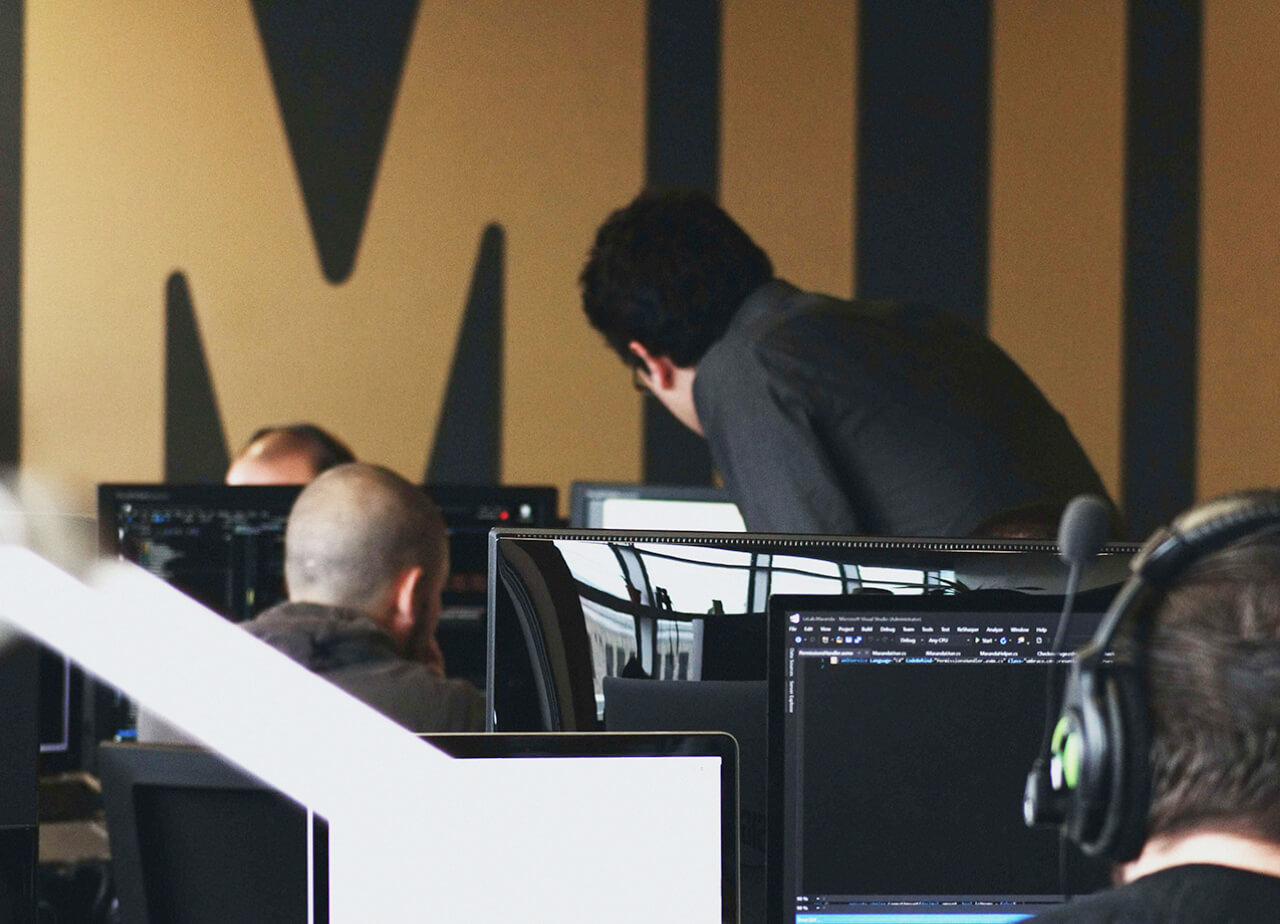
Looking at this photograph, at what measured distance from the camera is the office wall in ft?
13.4

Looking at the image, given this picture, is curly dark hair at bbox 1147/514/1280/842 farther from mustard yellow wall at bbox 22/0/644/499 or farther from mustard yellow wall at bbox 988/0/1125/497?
mustard yellow wall at bbox 988/0/1125/497

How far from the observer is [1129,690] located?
756 millimetres

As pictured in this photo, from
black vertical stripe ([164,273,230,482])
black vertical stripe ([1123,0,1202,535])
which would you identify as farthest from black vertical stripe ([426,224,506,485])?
black vertical stripe ([1123,0,1202,535])

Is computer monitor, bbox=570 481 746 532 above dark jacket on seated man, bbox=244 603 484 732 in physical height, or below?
above

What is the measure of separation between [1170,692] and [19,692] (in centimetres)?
86

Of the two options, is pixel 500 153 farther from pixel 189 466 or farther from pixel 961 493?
pixel 961 493

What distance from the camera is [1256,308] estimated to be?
4.32 meters

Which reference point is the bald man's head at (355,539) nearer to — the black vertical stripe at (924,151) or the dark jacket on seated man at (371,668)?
the dark jacket on seated man at (371,668)

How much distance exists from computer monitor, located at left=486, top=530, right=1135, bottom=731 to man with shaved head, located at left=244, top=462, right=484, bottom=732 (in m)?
0.84

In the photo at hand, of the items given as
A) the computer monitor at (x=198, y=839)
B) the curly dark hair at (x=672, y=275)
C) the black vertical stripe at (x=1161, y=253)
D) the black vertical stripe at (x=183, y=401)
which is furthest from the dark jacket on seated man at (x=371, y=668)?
the black vertical stripe at (x=1161, y=253)

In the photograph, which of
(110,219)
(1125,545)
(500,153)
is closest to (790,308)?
(1125,545)

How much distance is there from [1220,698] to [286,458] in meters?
2.87

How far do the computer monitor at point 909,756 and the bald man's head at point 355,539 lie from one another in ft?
4.32

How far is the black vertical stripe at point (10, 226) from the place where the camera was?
4004mm
